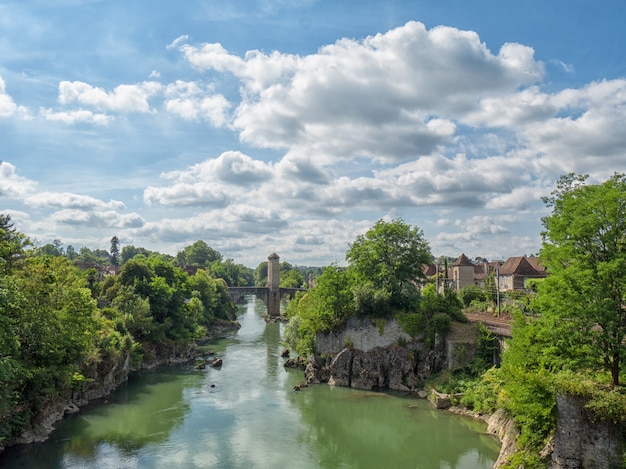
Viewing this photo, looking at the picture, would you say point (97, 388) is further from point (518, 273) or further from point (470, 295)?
point (518, 273)

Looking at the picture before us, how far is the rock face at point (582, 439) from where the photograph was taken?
15.7m

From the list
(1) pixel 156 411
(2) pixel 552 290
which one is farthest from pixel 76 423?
(2) pixel 552 290

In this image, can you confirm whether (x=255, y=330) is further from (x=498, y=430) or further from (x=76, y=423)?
(x=498, y=430)

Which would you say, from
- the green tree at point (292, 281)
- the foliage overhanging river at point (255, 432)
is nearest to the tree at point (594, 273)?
the foliage overhanging river at point (255, 432)

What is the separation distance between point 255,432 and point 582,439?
16.7m

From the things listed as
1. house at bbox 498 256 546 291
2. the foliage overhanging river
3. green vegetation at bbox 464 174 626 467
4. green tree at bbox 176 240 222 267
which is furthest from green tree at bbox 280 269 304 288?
green vegetation at bbox 464 174 626 467

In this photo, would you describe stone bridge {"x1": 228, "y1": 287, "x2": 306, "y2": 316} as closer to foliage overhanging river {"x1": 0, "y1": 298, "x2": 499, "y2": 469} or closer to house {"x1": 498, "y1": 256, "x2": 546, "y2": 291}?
house {"x1": 498, "y1": 256, "x2": 546, "y2": 291}

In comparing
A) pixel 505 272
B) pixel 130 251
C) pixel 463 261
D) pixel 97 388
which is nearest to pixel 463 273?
pixel 463 261

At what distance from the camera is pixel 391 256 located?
1614 inches

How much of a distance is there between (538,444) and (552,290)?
5720mm

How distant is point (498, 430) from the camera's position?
83.2 ft

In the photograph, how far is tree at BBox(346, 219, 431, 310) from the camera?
131ft

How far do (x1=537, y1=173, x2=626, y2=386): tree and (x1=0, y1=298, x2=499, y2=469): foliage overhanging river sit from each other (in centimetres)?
904

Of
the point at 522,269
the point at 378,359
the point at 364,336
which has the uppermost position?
the point at 522,269
